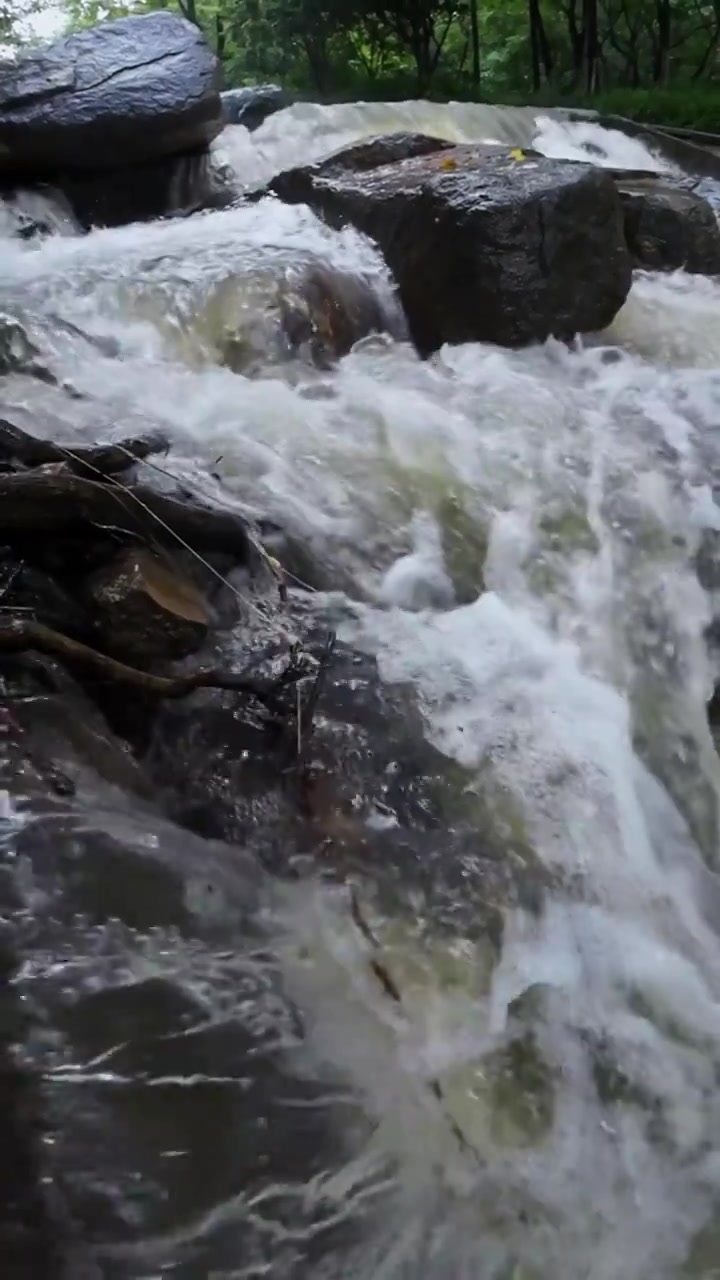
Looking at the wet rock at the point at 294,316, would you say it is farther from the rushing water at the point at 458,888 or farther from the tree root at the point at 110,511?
the tree root at the point at 110,511

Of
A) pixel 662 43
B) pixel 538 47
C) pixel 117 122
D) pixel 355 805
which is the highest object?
pixel 662 43

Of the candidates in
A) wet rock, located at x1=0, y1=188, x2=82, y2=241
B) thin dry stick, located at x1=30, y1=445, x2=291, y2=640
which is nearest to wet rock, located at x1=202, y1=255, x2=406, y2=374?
thin dry stick, located at x1=30, y1=445, x2=291, y2=640

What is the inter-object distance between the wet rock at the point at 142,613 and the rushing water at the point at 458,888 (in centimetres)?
53

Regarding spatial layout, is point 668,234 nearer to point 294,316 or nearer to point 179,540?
point 294,316

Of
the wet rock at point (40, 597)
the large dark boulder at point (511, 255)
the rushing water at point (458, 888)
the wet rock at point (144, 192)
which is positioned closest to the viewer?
the rushing water at point (458, 888)

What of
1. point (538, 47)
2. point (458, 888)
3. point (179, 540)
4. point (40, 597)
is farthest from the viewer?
point (538, 47)

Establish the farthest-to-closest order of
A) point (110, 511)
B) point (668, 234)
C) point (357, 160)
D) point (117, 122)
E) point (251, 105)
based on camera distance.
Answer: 1. point (251, 105)
2. point (117, 122)
3. point (357, 160)
4. point (668, 234)
5. point (110, 511)

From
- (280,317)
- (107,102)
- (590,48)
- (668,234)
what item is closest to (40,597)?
(280,317)

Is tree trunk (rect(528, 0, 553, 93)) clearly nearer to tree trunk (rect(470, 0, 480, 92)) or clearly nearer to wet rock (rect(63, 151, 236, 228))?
tree trunk (rect(470, 0, 480, 92))

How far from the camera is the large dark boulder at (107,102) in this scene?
708cm

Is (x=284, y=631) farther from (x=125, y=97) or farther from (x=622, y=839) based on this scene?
(x=125, y=97)

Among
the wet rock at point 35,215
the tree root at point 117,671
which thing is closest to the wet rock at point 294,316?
the wet rock at point 35,215

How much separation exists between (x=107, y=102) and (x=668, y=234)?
389cm

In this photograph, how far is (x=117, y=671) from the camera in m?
2.63
